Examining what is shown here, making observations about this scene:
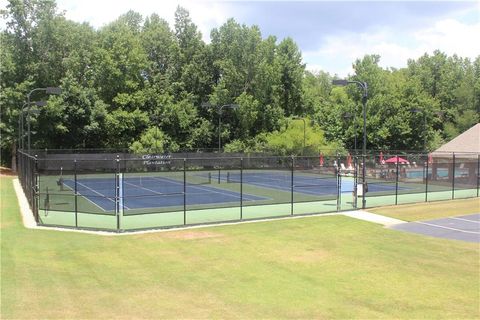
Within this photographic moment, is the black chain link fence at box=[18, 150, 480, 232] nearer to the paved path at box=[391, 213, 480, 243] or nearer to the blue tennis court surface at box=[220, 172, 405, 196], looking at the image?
the blue tennis court surface at box=[220, 172, 405, 196]

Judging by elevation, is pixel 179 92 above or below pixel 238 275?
above

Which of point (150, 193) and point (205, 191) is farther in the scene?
point (205, 191)

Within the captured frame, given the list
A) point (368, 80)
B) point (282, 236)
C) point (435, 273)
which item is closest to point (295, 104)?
point (368, 80)

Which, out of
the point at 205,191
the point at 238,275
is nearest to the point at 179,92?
the point at 205,191

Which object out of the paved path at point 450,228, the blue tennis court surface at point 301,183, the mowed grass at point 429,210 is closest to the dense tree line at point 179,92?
the blue tennis court surface at point 301,183

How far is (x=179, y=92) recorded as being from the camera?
2665 inches

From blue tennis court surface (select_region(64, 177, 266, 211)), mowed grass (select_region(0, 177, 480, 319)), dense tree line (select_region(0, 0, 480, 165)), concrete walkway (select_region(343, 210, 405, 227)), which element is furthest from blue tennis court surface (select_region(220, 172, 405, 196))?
mowed grass (select_region(0, 177, 480, 319))

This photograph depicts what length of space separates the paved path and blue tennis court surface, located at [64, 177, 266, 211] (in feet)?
35.7

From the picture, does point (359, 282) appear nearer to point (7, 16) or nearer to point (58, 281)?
point (58, 281)

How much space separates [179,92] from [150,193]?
36.4 metres

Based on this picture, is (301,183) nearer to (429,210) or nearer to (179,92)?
(429,210)

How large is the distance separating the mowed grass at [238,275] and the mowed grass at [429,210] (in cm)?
472

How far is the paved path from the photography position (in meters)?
18.4

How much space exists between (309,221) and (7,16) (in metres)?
50.9
